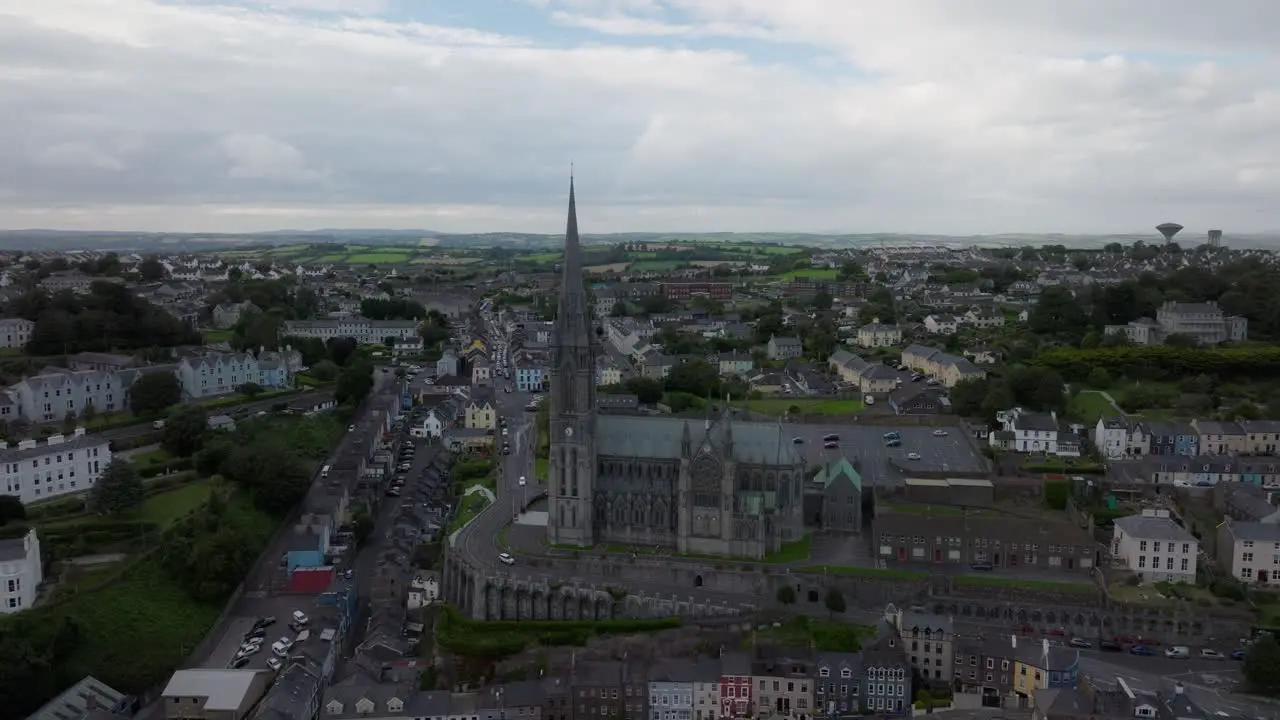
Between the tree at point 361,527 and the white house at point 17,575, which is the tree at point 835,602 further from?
the white house at point 17,575

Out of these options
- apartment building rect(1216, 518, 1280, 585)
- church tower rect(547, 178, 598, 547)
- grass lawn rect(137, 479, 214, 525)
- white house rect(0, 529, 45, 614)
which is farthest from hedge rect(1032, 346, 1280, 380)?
white house rect(0, 529, 45, 614)

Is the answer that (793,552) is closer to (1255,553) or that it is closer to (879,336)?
(1255,553)

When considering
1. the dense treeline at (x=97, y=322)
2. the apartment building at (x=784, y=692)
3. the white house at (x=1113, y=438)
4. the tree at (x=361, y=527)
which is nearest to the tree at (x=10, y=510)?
the tree at (x=361, y=527)

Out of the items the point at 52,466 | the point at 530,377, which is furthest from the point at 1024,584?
the point at 530,377

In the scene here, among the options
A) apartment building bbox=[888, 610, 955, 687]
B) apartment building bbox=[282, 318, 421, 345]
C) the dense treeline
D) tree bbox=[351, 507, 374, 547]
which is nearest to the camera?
→ apartment building bbox=[888, 610, 955, 687]

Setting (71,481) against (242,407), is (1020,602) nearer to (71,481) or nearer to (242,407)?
(71,481)

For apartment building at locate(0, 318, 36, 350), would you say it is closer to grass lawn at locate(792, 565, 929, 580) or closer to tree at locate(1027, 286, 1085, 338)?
grass lawn at locate(792, 565, 929, 580)
